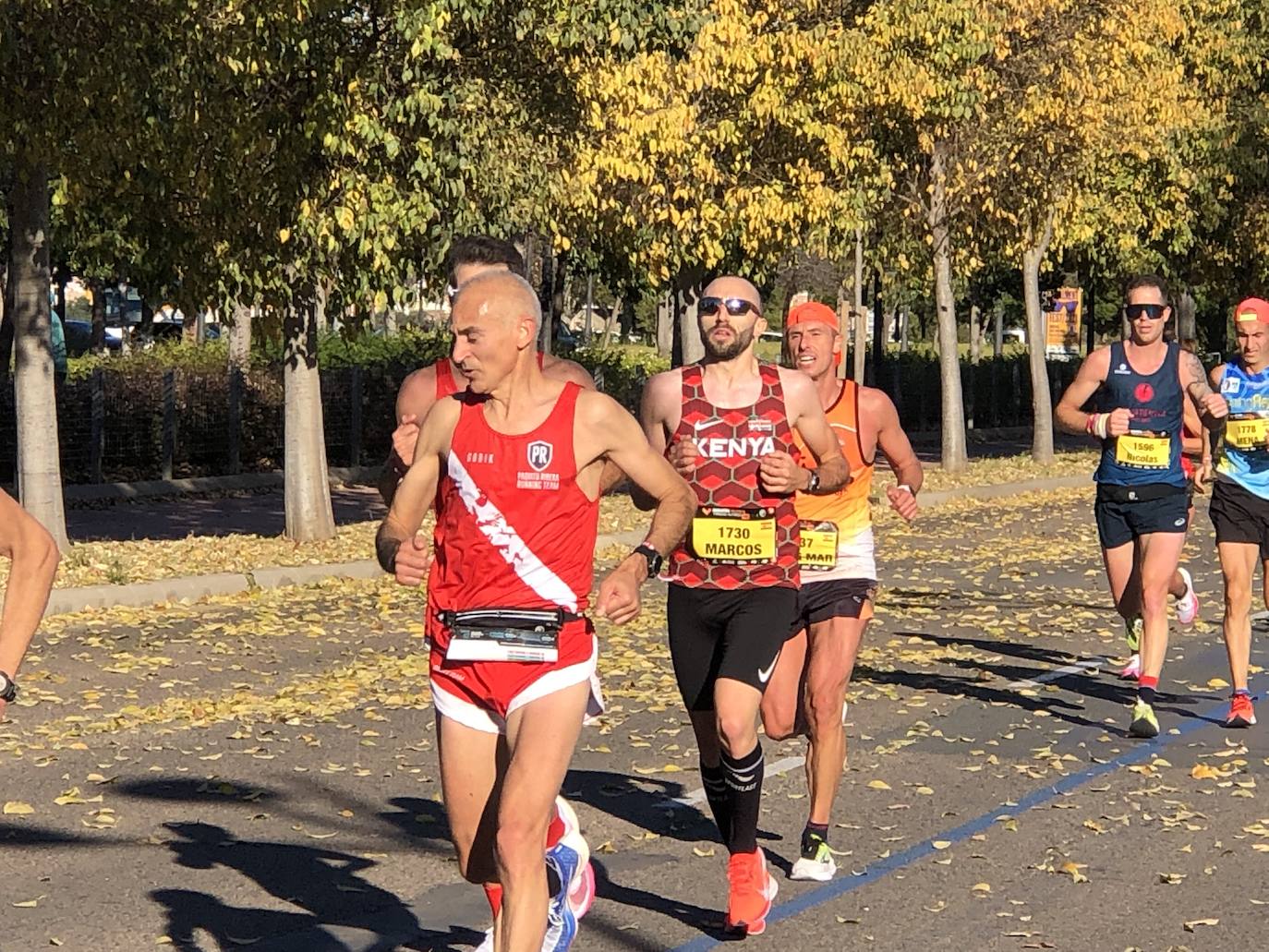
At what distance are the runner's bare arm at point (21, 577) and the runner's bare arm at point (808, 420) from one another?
3237 millimetres

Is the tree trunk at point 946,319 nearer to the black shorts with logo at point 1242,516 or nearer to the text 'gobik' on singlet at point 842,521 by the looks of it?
the black shorts with logo at point 1242,516

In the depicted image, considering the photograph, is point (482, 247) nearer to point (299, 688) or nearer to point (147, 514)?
point (299, 688)

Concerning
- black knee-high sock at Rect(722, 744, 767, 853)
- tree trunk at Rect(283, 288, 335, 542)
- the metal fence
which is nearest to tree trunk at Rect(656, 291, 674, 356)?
the metal fence

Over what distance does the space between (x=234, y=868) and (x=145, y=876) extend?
32cm

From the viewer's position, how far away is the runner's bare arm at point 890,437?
8.23 meters

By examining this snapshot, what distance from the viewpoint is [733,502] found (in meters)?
6.92

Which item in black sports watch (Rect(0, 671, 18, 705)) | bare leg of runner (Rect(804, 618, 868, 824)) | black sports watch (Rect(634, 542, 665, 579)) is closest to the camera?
black sports watch (Rect(0, 671, 18, 705))

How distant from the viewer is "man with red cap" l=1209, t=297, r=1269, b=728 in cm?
1062

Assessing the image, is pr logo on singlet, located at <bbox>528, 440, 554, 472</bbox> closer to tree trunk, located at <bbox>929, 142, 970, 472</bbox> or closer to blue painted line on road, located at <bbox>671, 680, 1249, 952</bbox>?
blue painted line on road, located at <bbox>671, 680, 1249, 952</bbox>

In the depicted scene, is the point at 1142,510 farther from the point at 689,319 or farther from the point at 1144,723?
the point at 689,319

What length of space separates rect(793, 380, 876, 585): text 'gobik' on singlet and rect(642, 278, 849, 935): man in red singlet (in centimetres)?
79

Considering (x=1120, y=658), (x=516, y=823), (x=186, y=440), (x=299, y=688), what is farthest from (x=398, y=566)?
(x=186, y=440)

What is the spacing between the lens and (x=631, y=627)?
14250 mm

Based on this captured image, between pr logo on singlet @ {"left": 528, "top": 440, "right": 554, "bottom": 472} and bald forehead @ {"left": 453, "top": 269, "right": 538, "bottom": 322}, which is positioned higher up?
bald forehead @ {"left": 453, "top": 269, "right": 538, "bottom": 322}
